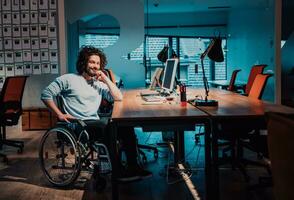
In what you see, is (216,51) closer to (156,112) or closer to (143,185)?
(156,112)

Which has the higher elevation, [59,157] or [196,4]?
[196,4]

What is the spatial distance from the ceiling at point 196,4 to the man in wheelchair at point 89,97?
5.05 m

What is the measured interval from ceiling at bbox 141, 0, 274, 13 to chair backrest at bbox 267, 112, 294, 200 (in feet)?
22.4

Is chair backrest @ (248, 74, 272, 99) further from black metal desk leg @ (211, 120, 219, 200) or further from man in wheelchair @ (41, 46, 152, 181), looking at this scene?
black metal desk leg @ (211, 120, 219, 200)

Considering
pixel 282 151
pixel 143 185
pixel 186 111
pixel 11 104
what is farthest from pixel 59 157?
pixel 282 151

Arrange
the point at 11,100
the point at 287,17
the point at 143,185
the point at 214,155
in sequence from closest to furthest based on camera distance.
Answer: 1. the point at 214,155
2. the point at 143,185
3. the point at 11,100
4. the point at 287,17

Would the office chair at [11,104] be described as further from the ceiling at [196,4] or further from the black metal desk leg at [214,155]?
the ceiling at [196,4]

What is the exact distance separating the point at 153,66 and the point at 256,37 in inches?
115

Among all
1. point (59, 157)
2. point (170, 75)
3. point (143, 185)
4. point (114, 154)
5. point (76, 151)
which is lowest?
point (143, 185)

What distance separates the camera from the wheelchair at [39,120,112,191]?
350cm

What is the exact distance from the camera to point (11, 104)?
17.2 feet

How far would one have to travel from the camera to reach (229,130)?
3799 millimetres

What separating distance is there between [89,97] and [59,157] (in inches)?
25.9

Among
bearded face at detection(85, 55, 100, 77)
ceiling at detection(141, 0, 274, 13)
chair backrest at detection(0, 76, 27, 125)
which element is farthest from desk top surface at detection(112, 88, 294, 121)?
ceiling at detection(141, 0, 274, 13)
